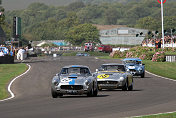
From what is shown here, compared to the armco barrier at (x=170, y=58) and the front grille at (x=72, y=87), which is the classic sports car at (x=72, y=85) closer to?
the front grille at (x=72, y=87)

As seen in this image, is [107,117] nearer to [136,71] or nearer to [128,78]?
[128,78]

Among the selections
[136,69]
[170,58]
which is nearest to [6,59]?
[170,58]

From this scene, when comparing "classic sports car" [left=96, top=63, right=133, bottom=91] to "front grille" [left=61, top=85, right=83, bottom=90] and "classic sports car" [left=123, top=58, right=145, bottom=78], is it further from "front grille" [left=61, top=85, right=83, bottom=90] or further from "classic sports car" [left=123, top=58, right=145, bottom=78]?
"classic sports car" [left=123, top=58, right=145, bottom=78]

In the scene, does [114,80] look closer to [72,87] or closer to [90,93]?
[90,93]

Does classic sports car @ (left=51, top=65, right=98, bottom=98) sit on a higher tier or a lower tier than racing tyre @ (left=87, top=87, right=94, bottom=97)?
higher

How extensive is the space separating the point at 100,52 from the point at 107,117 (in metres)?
90.6

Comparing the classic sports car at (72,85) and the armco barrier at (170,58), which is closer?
the classic sports car at (72,85)

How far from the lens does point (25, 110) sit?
13539mm

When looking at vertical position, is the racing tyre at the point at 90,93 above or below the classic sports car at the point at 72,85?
below

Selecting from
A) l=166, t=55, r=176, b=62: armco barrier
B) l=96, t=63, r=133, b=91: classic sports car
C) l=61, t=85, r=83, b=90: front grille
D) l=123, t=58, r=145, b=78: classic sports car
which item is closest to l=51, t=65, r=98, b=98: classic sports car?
l=61, t=85, r=83, b=90: front grille

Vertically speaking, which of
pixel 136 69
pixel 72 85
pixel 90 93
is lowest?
pixel 90 93

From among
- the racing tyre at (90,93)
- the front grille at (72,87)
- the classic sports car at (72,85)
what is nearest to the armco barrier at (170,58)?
the racing tyre at (90,93)

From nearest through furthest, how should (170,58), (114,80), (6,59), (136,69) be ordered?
(114,80) → (136,69) → (6,59) → (170,58)

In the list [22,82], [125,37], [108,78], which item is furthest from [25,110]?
[125,37]
